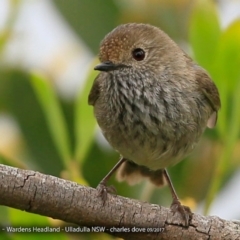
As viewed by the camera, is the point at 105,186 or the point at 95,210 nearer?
the point at 95,210

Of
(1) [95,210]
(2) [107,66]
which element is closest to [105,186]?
(1) [95,210]

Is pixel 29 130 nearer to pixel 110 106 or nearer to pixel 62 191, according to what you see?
pixel 110 106

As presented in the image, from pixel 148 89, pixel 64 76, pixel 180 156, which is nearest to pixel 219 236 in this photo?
pixel 180 156

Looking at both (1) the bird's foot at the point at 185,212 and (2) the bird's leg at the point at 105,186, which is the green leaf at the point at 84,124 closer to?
(2) the bird's leg at the point at 105,186

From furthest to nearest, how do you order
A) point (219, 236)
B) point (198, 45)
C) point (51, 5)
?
point (51, 5) → point (198, 45) → point (219, 236)

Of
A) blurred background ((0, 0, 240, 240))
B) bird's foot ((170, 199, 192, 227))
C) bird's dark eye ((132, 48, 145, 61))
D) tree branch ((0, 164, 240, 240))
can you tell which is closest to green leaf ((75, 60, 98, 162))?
blurred background ((0, 0, 240, 240))

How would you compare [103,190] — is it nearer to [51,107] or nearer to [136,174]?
[51,107]

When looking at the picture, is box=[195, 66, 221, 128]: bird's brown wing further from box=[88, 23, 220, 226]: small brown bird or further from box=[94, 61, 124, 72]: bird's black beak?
box=[94, 61, 124, 72]: bird's black beak
